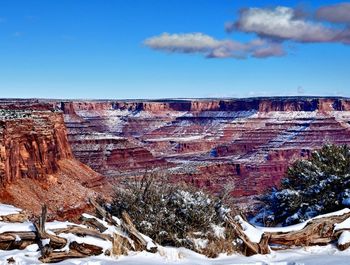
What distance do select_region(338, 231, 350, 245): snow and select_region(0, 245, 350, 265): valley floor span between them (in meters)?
0.17

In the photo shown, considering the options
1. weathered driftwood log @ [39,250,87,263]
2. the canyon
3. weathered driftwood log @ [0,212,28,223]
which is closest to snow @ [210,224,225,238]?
the canyon

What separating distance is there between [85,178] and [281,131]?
4761 inches

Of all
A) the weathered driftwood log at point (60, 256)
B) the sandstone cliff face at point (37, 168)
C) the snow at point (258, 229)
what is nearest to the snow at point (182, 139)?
the sandstone cliff face at point (37, 168)

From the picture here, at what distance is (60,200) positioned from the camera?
42656 mm

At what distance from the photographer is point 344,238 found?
11.2 metres

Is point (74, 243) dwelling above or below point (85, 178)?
above

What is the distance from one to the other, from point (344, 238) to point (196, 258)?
9.52 ft

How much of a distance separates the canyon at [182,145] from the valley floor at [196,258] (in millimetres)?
3369

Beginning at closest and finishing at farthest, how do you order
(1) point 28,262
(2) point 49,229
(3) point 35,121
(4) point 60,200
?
(1) point 28,262, (2) point 49,229, (4) point 60,200, (3) point 35,121

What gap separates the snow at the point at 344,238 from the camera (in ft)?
36.5

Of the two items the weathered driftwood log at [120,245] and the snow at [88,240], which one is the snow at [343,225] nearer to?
the weathered driftwood log at [120,245]

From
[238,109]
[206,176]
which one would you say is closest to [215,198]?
[206,176]

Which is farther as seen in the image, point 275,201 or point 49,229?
point 275,201

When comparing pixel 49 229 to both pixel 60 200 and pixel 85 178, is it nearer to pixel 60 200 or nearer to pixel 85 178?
pixel 60 200
